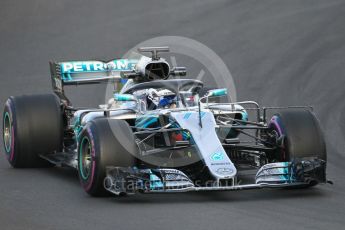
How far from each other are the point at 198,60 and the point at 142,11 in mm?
4242

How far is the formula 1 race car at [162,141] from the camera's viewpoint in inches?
449

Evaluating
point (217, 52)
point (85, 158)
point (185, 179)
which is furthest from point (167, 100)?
point (217, 52)

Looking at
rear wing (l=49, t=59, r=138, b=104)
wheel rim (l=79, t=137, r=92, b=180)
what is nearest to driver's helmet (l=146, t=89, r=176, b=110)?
wheel rim (l=79, t=137, r=92, b=180)

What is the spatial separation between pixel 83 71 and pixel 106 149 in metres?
4.02

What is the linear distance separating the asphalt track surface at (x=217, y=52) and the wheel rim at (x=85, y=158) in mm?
298

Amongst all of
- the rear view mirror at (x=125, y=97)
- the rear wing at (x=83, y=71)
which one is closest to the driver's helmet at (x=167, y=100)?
the rear view mirror at (x=125, y=97)

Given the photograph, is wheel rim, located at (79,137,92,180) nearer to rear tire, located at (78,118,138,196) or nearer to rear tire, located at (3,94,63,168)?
rear tire, located at (78,118,138,196)

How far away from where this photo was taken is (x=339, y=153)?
15219 millimetres

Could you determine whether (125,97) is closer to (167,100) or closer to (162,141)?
(167,100)

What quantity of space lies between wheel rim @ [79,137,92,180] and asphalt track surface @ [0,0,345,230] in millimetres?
298

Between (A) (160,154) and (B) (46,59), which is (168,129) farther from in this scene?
(B) (46,59)

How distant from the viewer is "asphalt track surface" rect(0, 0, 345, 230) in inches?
408

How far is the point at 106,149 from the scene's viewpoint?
37.6 ft

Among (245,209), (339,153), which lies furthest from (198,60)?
(245,209)
